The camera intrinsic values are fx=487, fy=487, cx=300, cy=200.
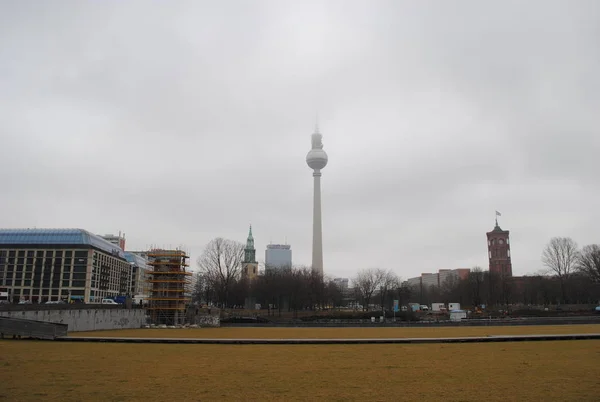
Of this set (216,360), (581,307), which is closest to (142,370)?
(216,360)

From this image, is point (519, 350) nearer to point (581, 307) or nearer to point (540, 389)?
point (540, 389)

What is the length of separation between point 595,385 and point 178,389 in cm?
1382

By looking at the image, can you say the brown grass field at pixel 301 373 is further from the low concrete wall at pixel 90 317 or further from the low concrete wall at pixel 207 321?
the low concrete wall at pixel 207 321

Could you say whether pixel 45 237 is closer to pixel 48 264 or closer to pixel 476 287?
pixel 48 264

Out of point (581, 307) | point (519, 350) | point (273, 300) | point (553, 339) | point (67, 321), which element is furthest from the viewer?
point (273, 300)

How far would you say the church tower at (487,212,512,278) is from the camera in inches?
5787

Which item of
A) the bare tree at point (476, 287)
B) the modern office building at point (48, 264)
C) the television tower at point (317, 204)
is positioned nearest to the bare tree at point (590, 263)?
the bare tree at point (476, 287)

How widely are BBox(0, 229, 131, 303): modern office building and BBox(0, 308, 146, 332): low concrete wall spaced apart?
2352 inches

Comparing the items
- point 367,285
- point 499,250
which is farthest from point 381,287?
point 499,250

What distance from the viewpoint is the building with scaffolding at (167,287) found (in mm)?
68438

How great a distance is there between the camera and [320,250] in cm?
17625

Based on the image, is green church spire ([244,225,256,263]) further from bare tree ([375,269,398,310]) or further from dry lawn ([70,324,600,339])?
dry lawn ([70,324,600,339])

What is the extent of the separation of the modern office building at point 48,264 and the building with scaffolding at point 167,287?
53.5 metres

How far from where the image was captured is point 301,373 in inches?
767
